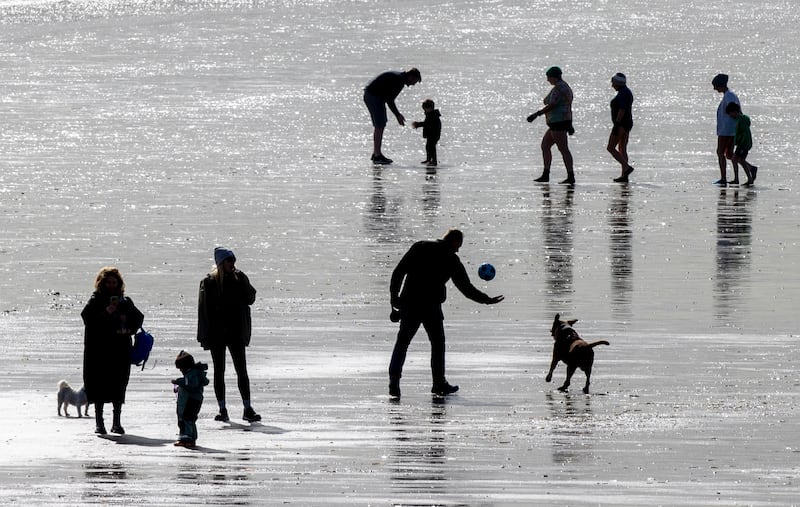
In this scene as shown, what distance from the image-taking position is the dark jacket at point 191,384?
11.1 m

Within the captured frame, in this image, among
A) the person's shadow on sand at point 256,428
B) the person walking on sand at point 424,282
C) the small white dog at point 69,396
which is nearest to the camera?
the person's shadow on sand at point 256,428

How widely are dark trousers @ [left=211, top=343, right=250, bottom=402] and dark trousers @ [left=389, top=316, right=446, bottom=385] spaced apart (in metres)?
1.03

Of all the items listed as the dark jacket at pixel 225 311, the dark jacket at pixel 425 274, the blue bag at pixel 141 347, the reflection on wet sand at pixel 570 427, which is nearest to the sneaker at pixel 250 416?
the dark jacket at pixel 225 311

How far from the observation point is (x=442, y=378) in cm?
1261

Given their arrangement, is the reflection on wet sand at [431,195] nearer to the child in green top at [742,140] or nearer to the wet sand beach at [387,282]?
the wet sand beach at [387,282]

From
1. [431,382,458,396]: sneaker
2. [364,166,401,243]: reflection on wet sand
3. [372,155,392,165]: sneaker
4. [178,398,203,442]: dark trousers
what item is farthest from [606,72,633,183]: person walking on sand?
[178,398,203,442]: dark trousers

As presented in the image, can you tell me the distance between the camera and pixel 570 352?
1240cm

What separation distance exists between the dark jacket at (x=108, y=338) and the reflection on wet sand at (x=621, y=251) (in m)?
4.98

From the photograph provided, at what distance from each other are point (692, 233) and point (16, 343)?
859 cm

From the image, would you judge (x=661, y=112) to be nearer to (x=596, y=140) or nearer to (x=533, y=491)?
(x=596, y=140)

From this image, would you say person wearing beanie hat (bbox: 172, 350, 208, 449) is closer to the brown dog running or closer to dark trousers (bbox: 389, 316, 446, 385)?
dark trousers (bbox: 389, 316, 446, 385)

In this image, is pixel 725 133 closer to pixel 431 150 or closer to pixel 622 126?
pixel 622 126

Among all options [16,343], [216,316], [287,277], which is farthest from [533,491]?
[287,277]

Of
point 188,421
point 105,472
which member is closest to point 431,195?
point 188,421
